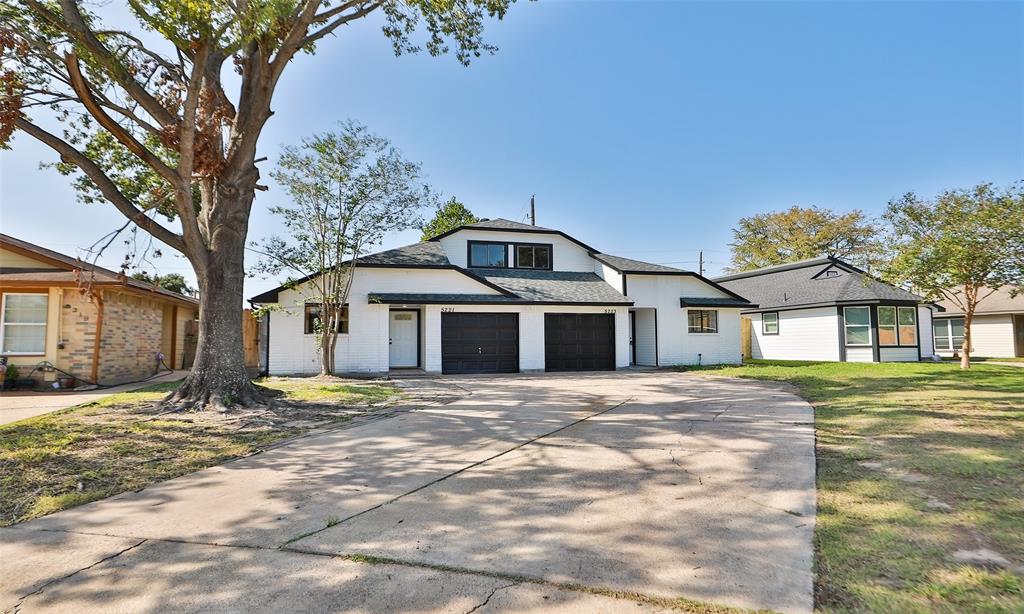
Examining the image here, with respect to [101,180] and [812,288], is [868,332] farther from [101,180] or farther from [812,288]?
[101,180]

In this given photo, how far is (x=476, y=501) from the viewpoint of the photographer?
4.06 metres

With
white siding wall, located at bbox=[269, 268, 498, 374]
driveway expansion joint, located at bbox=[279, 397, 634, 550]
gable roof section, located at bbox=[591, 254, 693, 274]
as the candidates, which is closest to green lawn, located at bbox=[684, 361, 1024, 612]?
driveway expansion joint, located at bbox=[279, 397, 634, 550]

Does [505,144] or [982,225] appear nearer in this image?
[982,225]

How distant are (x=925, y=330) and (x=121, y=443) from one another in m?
27.7

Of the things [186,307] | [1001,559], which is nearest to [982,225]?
[1001,559]

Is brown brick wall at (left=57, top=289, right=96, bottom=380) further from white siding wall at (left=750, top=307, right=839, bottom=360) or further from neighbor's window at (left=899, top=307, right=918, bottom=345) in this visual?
neighbor's window at (left=899, top=307, right=918, bottom=345)

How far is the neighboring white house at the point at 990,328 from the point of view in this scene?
77.4ft

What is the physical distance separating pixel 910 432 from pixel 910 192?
15.7 metres

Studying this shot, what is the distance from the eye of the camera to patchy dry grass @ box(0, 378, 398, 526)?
4.41m

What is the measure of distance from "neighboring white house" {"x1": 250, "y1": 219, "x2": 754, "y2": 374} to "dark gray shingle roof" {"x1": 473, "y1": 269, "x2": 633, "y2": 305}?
5cm

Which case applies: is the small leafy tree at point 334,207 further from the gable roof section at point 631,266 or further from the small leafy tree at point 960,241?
the small leafy tree at point 960,241

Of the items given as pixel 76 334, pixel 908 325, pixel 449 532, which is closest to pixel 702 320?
pixel 908 325

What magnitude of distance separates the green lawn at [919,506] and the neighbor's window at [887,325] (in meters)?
13.8

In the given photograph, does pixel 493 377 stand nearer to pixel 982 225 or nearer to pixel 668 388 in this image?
pixel 668 388
